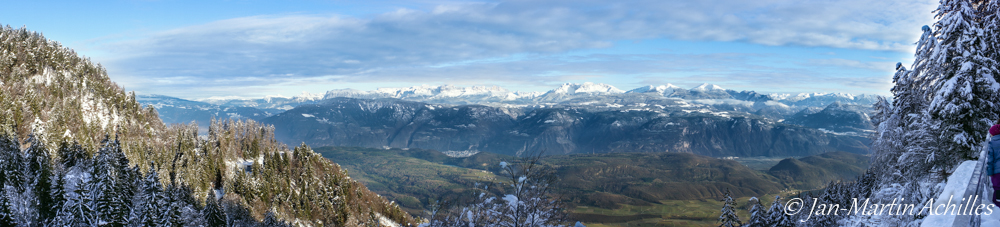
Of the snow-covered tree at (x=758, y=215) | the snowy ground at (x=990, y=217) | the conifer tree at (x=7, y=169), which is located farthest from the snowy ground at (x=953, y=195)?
the conifer tree at (x=7, y=169)

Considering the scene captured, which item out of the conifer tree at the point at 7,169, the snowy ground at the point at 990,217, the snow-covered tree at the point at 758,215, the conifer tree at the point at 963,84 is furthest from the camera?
the conifer tree at the point at 7,169

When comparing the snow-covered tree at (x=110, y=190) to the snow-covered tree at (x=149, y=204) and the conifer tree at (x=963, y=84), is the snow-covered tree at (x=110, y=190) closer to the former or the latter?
the snow-covered tree at (x=149, y=204)

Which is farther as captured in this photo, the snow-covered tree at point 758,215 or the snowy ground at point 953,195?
the snow-covered tree at point 758,215

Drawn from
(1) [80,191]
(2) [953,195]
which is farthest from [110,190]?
(2) [953,195]

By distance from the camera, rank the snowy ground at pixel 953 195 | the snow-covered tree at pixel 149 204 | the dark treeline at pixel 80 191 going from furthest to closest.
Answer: the snow-covered tree at pixel 149 204 < the dark treeline at pixel 80 191 < the snowy ground at pixel 953 195

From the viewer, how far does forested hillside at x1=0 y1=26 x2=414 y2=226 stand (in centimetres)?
6488

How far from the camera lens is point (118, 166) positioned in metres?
71.4

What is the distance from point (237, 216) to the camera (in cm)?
9006

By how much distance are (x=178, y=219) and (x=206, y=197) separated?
1595cm

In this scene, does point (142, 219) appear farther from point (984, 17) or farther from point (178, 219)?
point (984, 17)

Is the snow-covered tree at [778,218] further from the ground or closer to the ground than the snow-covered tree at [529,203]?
closer to the ground

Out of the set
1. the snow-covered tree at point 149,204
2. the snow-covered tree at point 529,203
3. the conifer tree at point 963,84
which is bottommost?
the snow-covered tree at point 149,204

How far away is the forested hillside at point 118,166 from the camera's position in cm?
6488

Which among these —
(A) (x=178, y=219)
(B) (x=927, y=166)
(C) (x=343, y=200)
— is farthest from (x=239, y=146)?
(B) (x=927, y=166)
